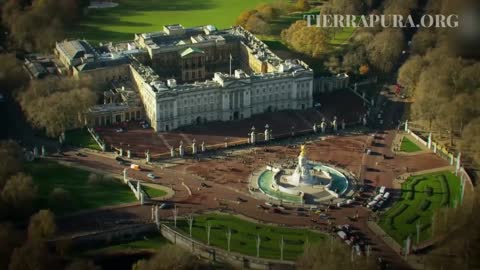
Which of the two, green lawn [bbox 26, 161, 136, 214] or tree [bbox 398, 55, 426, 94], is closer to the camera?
green lawn [bbox 26, 161, 136, 214]

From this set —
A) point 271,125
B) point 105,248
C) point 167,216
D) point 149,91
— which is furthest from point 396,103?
point 105,248

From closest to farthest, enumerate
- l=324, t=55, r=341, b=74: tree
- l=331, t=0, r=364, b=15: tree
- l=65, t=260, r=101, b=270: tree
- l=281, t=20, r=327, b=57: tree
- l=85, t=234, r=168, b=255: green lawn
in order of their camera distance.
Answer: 1. l=65, t=260, r=101, b=270: tree
2. l=85, t=234, r=168, b=255: green lawn
3. l=324, t=55, r=341, b=74: tree
4. l=281, t=20, r=327, b=57: tree
5. l=331, t=0, r=364, b=15: tree

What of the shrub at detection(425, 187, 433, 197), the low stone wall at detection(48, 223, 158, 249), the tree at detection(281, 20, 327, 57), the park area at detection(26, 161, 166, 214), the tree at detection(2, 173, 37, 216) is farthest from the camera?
the tree at detection(281, 20, 327, 57)

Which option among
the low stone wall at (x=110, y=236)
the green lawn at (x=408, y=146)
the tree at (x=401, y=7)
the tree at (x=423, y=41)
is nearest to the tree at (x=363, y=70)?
the tree at (x=423, y=41)

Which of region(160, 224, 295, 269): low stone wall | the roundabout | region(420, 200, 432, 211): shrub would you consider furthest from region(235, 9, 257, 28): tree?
region(160, 224, 295, 269): low stone wall

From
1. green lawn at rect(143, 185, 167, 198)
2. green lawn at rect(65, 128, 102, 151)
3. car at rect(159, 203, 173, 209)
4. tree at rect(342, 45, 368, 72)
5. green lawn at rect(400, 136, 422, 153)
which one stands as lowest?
car at rect(159, 203, 173, 209)

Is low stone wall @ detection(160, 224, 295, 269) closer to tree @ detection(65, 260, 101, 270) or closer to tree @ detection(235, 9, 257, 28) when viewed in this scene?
tree @ detection(65, 260, 101, 270)

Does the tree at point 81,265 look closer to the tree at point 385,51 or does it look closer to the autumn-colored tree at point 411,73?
the autumn-colored tree at point 411,73
